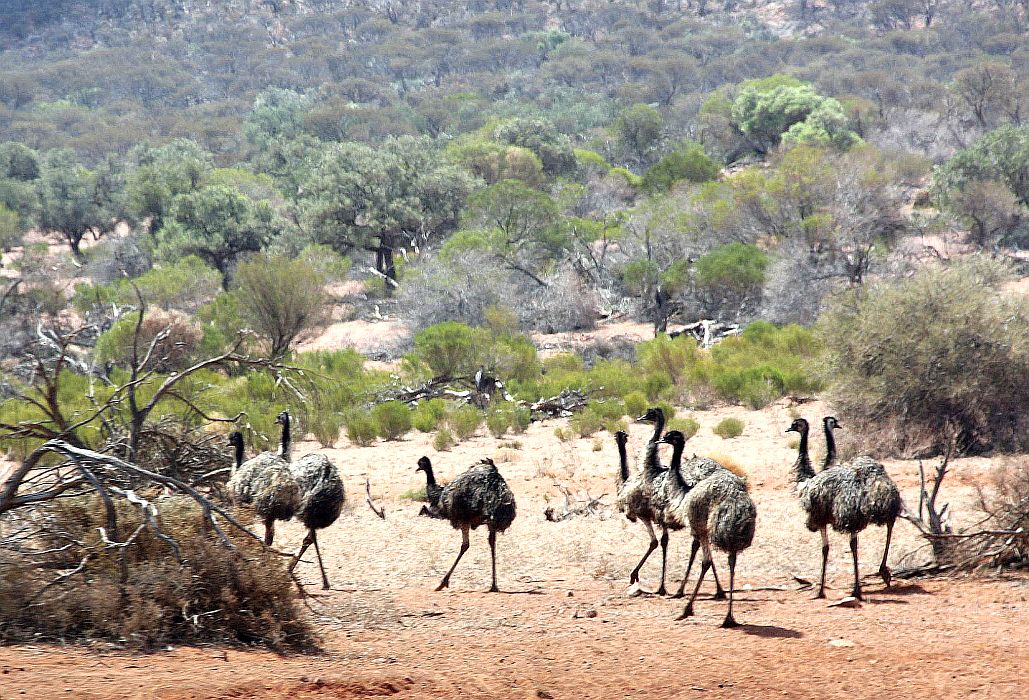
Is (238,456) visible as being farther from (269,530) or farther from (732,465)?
(732,465)

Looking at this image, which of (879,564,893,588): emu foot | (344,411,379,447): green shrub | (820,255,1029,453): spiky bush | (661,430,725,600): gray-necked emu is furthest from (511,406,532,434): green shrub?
(879,564,893,588): emu foot

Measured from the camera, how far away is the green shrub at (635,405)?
737 inches

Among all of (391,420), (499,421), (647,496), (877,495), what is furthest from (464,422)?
(877,495)

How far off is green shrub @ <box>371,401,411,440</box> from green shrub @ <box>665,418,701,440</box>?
14.0 ft

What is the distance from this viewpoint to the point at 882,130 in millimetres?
51344

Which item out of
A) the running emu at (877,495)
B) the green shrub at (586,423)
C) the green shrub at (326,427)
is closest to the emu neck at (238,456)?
the running emu at (877,495)

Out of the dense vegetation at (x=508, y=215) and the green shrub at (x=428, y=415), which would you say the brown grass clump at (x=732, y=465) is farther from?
the green shrub at (x=428, y=415)

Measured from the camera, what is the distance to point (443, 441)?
54.9 feet

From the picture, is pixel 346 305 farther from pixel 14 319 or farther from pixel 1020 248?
pixel 1020 248

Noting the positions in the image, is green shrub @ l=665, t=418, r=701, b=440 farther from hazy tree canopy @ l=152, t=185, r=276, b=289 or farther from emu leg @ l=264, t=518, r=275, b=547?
hazy tree canopy @ l=152, t=185, r=276, b=289

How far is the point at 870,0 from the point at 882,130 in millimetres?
49471

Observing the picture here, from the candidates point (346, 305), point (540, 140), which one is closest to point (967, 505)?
point (346, 305)

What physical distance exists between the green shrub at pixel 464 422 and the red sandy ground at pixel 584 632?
176 inches

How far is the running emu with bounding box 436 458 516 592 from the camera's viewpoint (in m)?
9.66
